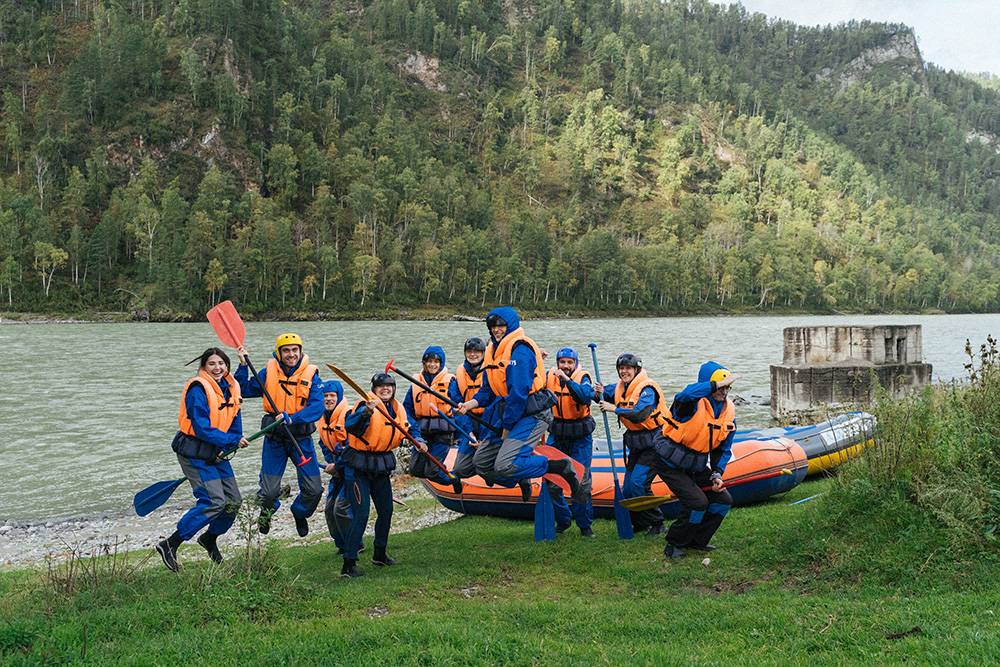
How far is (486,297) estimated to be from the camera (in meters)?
112

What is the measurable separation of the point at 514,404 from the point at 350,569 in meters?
2.34

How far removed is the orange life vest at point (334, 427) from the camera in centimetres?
910

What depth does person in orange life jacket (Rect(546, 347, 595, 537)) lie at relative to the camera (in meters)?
8.73

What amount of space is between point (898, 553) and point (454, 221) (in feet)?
416

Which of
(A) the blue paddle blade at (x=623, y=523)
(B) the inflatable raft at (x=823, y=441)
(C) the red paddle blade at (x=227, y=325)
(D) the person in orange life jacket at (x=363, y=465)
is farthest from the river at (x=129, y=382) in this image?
(B) the inflatable raft at (x=823, y=441)

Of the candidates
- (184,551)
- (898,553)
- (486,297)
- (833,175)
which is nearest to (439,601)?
(898,553)

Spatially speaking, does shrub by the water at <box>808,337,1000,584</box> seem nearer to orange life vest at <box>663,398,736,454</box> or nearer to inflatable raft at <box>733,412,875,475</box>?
orange life vest at <box>663,398,736,454</box>

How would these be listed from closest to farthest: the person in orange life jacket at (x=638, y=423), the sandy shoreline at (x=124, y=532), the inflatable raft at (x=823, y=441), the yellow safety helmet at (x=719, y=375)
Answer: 1. the yellow safety helmet at (x=719, y=375)
2. the person in orange life jacket at (x=638, y=423)
3. the sandy shoreline at (x=124, y=532)
4. the inflatable raft at (x=823, y=441)

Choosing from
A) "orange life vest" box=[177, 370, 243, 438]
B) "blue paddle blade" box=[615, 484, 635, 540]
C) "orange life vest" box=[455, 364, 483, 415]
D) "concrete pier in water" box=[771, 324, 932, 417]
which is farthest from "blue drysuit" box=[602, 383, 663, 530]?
"concrete pier in water" box=[771, 324, 932, 417]

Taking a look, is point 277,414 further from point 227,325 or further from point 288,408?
point 227,325

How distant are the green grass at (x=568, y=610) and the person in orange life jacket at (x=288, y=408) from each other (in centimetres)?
95

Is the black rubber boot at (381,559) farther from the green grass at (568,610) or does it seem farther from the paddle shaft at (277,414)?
the paddle shaft at (277,414)

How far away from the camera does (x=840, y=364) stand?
20.2 meters

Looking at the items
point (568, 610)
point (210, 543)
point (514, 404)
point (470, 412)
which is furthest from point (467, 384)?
point (568, 610)
